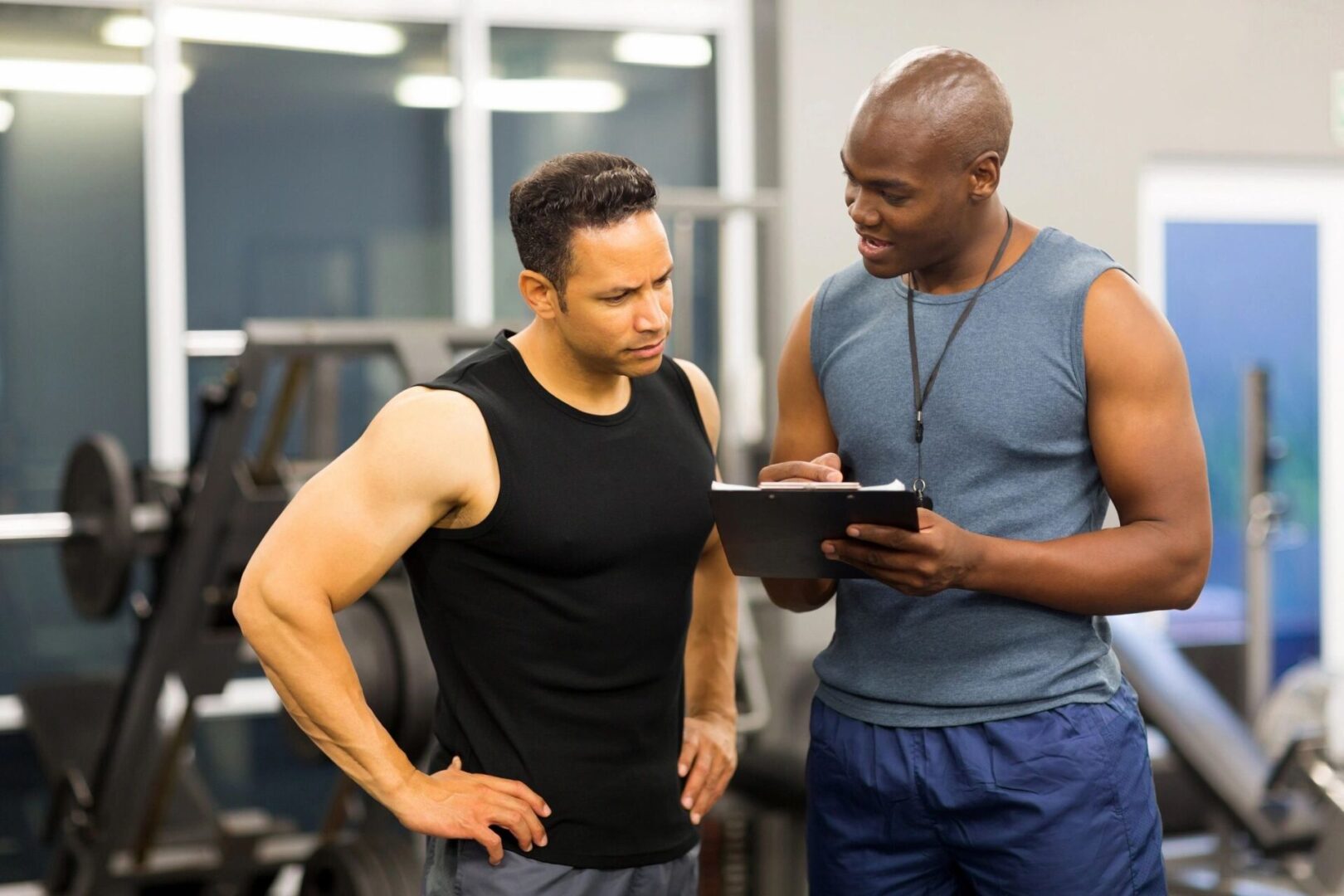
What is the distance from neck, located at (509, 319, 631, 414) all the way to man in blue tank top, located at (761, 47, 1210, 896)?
22 cm

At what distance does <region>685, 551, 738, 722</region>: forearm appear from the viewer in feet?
5.77

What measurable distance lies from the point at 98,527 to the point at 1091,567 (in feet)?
8.57

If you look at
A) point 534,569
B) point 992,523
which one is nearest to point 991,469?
point 992,523

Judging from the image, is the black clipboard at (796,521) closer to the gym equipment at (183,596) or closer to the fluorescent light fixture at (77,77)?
the gym equipment at (183,596)

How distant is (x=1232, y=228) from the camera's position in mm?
5680

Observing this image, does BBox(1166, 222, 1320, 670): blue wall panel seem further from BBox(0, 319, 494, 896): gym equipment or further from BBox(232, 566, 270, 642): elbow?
BBox(232, 566, 270, 642): elbow

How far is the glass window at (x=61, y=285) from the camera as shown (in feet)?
14.1

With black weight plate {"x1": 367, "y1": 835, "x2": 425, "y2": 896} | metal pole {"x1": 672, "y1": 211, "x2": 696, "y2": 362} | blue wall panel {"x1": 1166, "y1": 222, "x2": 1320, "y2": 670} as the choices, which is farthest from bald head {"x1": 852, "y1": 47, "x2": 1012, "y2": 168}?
blue wall panel {"x1": 1166, "y1": 222, "x2": 1320, "y2": 670}

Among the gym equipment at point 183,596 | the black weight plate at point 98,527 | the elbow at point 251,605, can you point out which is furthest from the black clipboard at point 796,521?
the black weight plate at point 98,527

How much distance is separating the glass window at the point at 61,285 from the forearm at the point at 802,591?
3199mm

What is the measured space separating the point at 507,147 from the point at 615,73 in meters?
0.44

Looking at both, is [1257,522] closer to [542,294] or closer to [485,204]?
[485,204]

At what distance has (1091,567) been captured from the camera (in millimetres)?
1454

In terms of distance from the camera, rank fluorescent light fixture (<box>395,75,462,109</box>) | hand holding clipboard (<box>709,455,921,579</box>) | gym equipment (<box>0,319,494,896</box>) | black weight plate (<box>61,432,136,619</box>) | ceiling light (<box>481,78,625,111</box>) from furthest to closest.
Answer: ceiling light (<box>481,78,625,111</box>)
fluorescent light fixture (<box>395,75,462,109</box>)
black weight plate (<box>61,432,136,619</box>)
gym equipment (<box>0,319,494,896</box>)
hand holding clipboard (<box>709,455,921,579</box>)
